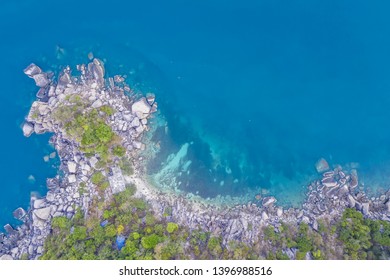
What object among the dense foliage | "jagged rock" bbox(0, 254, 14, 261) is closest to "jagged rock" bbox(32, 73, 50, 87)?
the dense foliage

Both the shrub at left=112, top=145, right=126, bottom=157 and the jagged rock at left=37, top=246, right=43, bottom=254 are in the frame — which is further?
the shrub at left=112, top=145, right=126, bottom=157

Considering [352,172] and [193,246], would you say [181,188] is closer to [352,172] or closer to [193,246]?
[193,246]

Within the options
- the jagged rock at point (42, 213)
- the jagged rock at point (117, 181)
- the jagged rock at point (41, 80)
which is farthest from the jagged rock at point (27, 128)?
the jagged rock at point (117, 181)

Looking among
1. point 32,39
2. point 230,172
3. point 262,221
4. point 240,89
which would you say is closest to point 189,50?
point 240,89

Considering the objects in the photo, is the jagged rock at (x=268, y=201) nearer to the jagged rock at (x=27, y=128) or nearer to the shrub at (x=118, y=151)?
the shrub at (x=118, y=151)

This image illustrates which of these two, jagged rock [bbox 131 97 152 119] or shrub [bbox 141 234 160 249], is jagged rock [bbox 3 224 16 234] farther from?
jagged rock [bbox 131 97 152 119]
